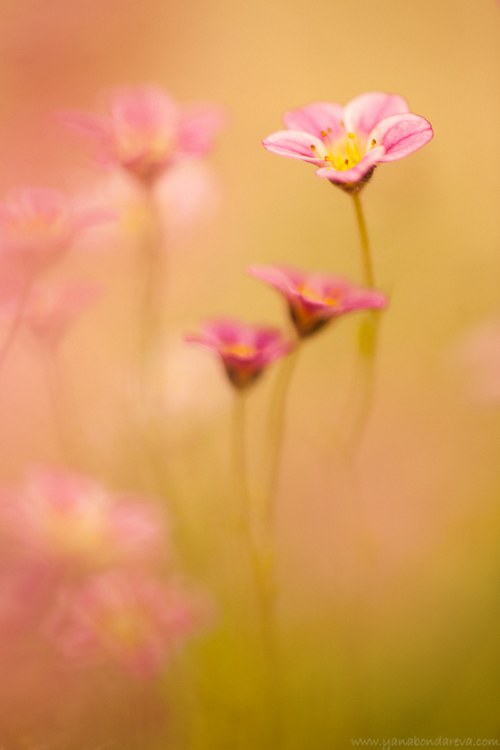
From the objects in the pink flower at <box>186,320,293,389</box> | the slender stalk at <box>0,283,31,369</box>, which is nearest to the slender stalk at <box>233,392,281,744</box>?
the pink flower at <box>186,320,293,389</box>

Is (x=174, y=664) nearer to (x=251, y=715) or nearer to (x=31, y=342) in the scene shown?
(x=251, y=715)

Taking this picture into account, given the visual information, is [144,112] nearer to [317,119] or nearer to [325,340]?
[317,119]

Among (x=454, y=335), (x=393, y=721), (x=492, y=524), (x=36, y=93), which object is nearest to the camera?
(x=393, y=721)

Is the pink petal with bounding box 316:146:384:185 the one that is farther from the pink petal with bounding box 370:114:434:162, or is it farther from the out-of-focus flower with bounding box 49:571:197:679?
the out-of-focus flower with bounding box 49:571:197:679

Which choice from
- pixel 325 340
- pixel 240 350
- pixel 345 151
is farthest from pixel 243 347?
pixel 325 340

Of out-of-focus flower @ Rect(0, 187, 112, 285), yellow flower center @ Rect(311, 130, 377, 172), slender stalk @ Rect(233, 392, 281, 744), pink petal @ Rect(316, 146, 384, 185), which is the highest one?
yellow flower center @ Rect(311, 130, 377, 172)

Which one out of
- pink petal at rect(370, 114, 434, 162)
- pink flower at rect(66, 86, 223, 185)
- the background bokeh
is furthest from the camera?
the background bokeh

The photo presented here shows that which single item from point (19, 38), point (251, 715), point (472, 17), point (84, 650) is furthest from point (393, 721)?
point (19, 38)
